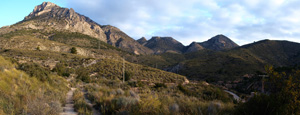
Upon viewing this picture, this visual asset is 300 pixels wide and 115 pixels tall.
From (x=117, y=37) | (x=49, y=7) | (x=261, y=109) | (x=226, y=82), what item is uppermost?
(x=49, y=7)

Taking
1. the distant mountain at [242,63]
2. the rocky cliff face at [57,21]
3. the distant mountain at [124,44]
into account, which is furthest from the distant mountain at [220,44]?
the rocky cliff face at [57,21]

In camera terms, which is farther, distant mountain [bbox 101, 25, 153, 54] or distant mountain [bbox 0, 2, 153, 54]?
distant mountain [bbox 101, 25, 153, 54]

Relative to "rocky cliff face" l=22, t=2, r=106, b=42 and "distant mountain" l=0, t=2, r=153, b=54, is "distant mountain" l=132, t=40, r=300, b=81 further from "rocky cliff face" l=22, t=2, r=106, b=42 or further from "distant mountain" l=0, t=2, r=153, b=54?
"rocky cliff face" l=22, t=2, r=106, b=42

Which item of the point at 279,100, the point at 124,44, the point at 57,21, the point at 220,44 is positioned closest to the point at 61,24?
the point at 57,21

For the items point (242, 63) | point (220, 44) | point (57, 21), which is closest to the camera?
point (242, 63)

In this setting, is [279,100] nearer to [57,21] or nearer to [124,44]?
[57,21]

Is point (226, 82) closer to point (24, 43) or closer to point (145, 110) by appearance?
point (145, 110)

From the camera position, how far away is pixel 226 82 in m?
46.9

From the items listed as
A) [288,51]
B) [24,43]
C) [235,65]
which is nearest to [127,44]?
[24,43]

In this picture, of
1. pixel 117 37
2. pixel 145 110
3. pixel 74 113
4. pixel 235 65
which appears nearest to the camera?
pixel 145 110

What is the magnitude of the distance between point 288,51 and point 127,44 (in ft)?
438

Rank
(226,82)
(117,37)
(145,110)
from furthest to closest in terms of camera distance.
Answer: (117,37) < (226,82) < (145,110)

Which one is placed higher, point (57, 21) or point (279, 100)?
point (57, 21)

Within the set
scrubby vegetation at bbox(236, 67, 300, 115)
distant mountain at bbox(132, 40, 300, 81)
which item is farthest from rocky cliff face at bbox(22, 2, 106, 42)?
scrubby vegetation at bbox(236, 67, 300, 115)
